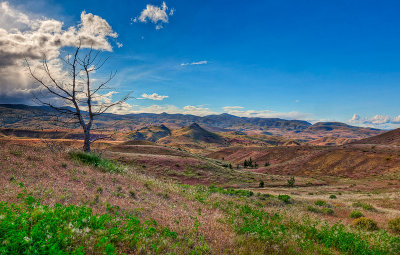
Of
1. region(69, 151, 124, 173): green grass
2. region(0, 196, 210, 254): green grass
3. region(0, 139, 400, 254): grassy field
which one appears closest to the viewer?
region(0, 196, 210, 254): green grass

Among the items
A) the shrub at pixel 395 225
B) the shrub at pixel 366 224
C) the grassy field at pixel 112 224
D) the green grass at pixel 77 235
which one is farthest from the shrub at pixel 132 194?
the shrub at pixel 395 225

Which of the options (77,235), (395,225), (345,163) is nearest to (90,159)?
(77,235)

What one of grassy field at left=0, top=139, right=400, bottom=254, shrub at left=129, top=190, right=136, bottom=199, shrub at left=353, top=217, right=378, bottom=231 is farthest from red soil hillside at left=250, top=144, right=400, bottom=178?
shrub at left=129, top=190, right=136, bottom=199

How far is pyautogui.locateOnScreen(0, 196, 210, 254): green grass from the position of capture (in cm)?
373

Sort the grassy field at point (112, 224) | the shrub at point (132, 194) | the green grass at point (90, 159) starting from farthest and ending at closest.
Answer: the green grass at point (90, 159)
the shrub at point (132, 194)
the grassy field at point (112, 224)

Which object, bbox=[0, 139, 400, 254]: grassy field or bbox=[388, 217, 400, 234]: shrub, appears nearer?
bbox=[0, 139, 400, 254]: grassy field

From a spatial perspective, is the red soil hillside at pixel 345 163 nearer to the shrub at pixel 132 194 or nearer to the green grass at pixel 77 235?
the shrub at pixel 132 194

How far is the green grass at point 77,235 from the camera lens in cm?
373

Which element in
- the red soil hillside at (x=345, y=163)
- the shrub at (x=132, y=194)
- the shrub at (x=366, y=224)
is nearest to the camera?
the shrub at (x=132, y=194)

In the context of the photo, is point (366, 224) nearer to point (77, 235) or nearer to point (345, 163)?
point (77, 235)

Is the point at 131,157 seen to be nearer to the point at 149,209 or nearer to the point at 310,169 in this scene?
the point at 149,209

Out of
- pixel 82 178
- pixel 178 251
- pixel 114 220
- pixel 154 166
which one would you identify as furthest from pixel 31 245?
pixel 154 166

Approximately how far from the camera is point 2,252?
3.38 meters

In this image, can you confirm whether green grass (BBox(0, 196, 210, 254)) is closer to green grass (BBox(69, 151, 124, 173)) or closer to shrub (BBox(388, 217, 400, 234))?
green grass (BBox(69, 151, 124, 173))
